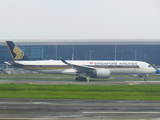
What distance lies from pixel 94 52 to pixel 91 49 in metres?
1.88

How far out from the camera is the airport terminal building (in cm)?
9619

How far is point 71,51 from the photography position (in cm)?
9800

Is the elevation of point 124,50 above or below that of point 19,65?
above

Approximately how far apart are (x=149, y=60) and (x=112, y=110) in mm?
89869

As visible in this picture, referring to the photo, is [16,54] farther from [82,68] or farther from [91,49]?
[91,49]

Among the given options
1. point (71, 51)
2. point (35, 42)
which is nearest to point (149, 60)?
point (71, 51)

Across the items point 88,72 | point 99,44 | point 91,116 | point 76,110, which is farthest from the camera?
point 99,44

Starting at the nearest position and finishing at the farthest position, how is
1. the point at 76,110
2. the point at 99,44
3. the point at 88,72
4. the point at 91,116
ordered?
the point at 91,116 < the point at 76,110 < the point at 88,72 < the point at 99,44

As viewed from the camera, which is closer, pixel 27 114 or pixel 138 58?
pixel 27 114

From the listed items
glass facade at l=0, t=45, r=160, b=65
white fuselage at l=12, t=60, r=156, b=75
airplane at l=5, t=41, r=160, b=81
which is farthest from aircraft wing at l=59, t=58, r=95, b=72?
glass facade at l=0, t=45, r=160, b=65

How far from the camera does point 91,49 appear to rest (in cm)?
9706

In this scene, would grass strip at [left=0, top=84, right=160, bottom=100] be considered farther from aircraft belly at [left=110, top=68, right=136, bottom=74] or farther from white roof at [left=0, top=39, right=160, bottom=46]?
white roof at [left=0, top=39, right=160, bottom=46]

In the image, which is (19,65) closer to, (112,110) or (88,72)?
(88,72)

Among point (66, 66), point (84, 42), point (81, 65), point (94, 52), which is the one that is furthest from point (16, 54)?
point (94, 52)
